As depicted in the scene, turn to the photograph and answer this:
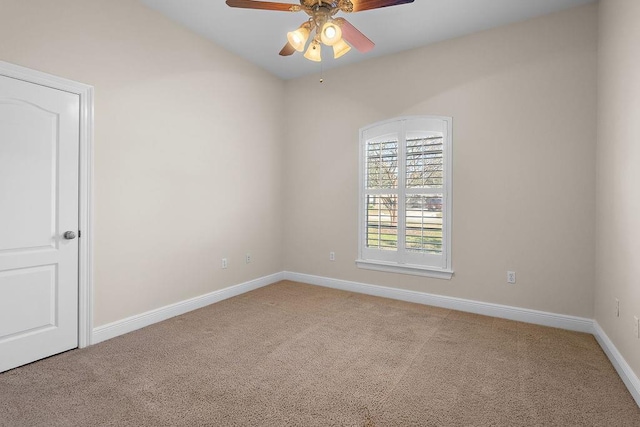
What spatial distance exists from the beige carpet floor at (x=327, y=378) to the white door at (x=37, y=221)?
0.24m

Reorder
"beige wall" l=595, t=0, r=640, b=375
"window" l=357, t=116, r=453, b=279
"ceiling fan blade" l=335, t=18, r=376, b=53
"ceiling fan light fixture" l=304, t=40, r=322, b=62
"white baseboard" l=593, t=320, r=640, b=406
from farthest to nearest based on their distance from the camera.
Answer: "window" l=357, t=116, r=453, b=279
"ceiling fan light fixture" l=304, t=40, r=322, b=62
"ceiling fan blade" l=335, t=18, r=376, b=53
"beige wall" l=595, t=0, r=640, b=375
"white baseboard" l=593, t=320, r=640, b=406

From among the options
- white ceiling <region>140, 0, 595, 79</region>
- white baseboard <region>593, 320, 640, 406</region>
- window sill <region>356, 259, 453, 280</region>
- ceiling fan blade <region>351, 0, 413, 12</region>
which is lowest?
white baseboard <region>593, 320, 640, 406</region>

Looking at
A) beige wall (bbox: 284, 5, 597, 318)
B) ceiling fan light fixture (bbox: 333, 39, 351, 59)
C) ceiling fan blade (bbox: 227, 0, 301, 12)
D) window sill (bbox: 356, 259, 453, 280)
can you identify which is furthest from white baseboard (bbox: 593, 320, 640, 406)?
ceiling fan blade (bbox: 227, 0, 301, 12)

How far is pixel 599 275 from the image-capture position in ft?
9.86

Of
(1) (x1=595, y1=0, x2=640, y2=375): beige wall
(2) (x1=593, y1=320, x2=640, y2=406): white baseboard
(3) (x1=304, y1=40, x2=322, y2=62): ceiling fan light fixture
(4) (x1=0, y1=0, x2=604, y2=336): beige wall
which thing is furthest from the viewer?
(4) (x1=0, y1=0, x2=604, y2=336): beige wall

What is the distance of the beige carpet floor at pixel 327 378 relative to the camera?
1.92m

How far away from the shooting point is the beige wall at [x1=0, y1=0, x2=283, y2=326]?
2748mm

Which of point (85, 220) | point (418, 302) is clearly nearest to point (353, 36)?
point (85, 220)

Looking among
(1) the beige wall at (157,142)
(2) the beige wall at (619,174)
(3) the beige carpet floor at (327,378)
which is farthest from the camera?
(1) the beige wall at (157,142)

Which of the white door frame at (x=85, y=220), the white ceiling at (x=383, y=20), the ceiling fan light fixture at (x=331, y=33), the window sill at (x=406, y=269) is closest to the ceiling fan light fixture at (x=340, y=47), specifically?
the ceiling fan light fixture at (x=331, y=33)

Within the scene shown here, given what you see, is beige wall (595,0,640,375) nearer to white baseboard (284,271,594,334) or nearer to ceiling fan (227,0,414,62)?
white baseboard (284,271,594,334)

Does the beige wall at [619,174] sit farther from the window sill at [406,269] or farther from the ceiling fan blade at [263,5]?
the ceiling fan blade at [263,5]

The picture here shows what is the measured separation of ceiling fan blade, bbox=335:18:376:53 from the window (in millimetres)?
1571

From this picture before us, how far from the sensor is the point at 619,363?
94.6 inches
